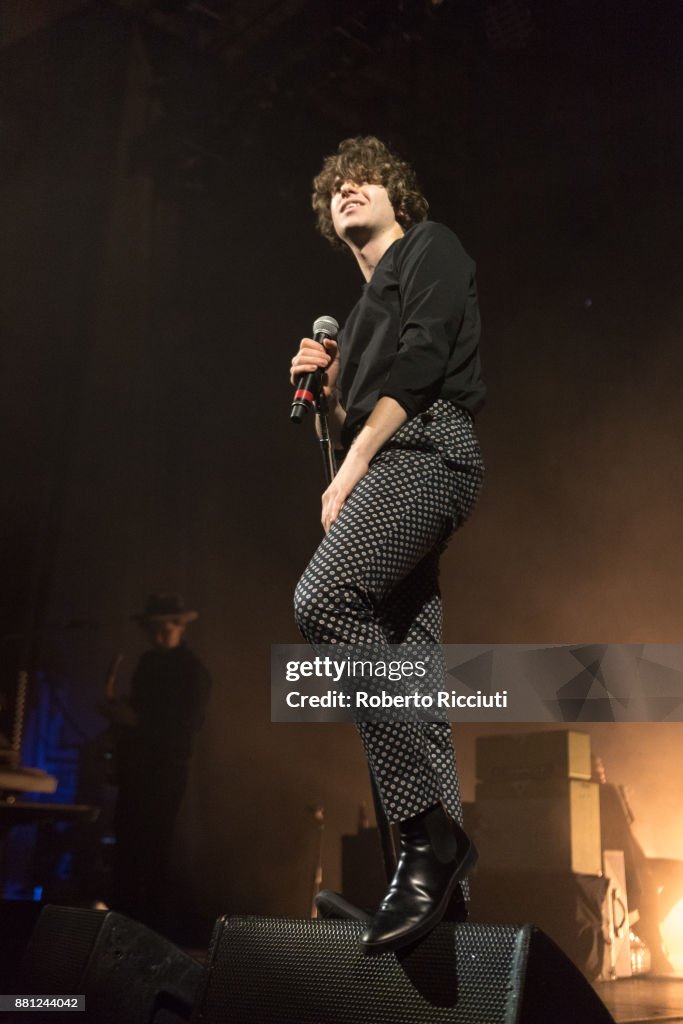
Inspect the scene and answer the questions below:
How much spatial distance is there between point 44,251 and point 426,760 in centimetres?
320

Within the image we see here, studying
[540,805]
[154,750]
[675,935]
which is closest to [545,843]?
[540,805]

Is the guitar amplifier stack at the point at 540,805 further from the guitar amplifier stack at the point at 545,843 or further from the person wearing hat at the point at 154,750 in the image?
the person wearing hat at the point at 154,750

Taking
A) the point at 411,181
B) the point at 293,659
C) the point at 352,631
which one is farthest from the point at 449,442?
the point at 293,659

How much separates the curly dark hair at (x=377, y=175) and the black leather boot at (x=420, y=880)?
1153mm

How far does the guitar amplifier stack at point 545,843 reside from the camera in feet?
10.5


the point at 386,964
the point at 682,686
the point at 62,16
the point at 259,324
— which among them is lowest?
the point at 386,964

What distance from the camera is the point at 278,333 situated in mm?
4266

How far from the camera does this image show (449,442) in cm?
137

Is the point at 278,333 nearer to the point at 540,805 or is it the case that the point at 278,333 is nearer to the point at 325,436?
the point at 540,805

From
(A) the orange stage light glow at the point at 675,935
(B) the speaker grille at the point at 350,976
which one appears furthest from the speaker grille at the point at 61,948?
(A) the orange stage light glow at the point at 675,935

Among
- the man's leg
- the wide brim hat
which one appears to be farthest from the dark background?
the man's leg

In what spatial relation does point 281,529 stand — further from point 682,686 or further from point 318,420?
point 318,420

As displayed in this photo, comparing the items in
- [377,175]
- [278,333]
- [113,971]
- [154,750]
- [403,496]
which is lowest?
[113,971]

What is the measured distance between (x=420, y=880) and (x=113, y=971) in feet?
2.30
